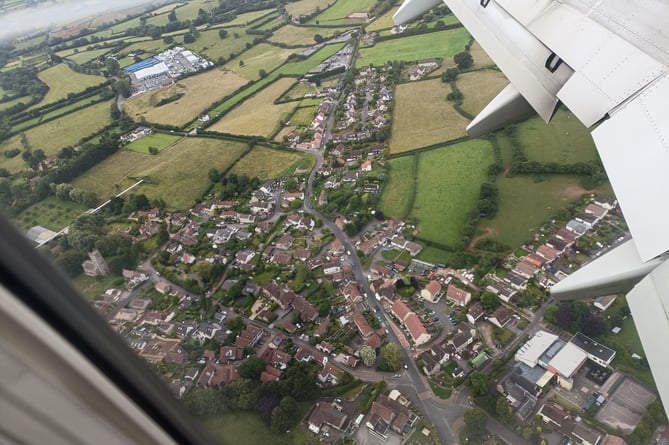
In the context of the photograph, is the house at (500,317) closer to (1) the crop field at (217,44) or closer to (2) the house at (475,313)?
(2) the house at (475,313)

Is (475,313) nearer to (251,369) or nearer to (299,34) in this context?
(251,369)

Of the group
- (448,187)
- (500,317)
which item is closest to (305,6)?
(448,187)

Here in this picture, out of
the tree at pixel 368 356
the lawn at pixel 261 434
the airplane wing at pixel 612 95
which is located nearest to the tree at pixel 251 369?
Result: the lawn at pixel 261 434

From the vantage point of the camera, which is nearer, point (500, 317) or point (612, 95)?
point (612, 95)

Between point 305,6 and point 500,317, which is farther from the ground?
point 305,6

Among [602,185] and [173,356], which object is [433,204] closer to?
[602,185]

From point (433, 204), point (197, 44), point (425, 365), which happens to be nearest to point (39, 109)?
point (197, 44)
